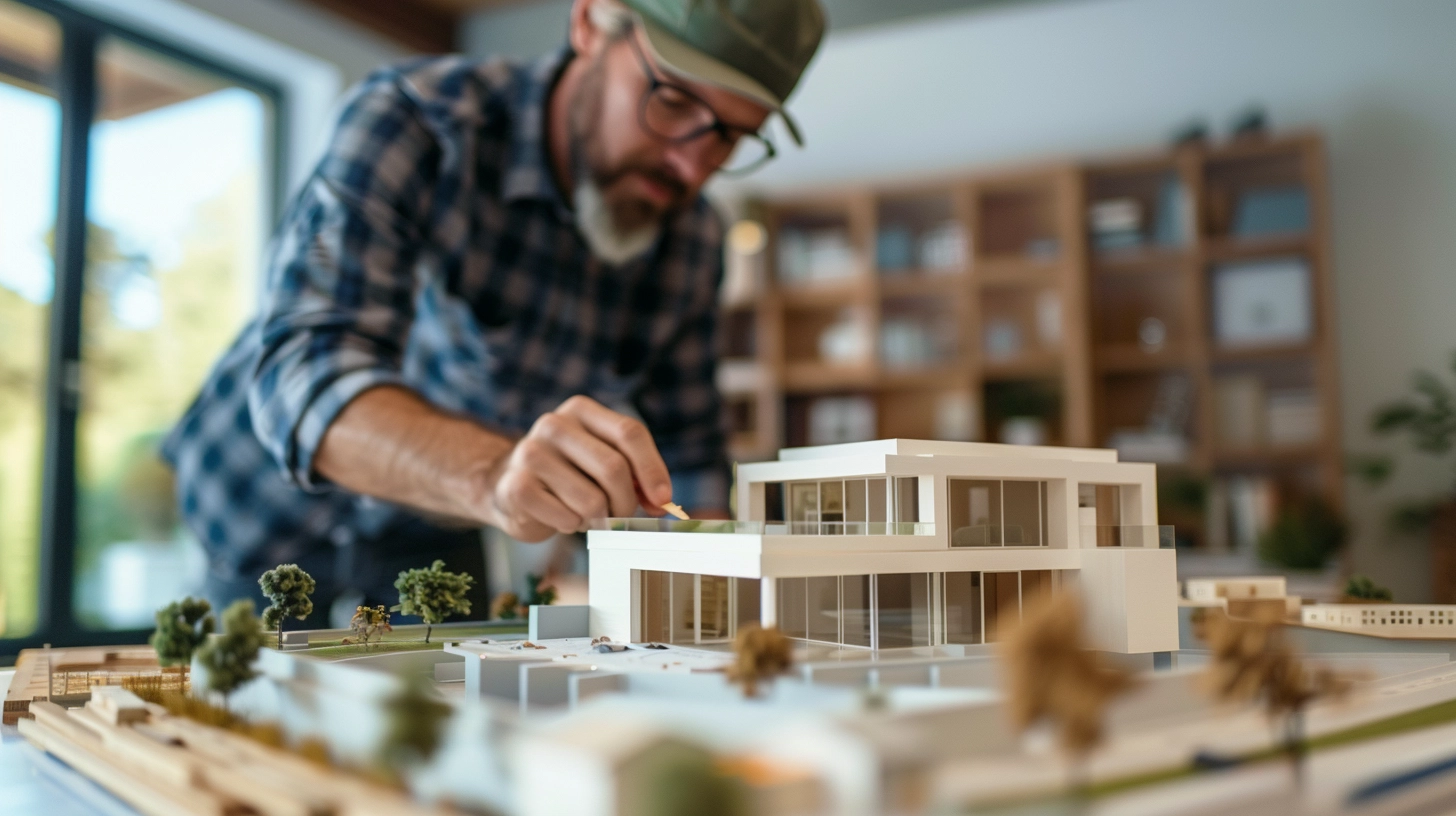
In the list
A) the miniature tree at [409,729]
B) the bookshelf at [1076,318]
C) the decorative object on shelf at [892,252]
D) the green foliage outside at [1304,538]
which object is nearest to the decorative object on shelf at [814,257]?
the bookshelf at [1076,318]

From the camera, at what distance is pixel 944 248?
6707mm

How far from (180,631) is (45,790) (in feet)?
1.04

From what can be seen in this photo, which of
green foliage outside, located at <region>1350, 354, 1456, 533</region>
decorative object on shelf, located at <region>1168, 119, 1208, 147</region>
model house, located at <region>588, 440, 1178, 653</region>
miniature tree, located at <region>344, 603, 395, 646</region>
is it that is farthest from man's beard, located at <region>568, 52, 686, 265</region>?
green foliage outside, located at <region>1350, 354, 1456, 533</region>

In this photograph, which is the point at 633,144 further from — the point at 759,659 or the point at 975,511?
the point at 759,659

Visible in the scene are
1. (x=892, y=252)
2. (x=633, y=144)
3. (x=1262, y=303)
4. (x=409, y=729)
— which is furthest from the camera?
(x=892, y=252)

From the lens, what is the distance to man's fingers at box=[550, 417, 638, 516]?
2.26 meters

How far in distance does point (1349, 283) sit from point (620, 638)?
505 cm

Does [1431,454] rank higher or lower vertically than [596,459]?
higher

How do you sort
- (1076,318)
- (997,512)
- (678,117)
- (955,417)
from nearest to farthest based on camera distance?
(997,512), (678,117), (1076,318), (955,417)

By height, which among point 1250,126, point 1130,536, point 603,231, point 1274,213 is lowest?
point 1130,536

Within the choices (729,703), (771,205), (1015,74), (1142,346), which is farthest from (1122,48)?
(729,703)

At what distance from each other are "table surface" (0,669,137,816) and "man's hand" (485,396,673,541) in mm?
929

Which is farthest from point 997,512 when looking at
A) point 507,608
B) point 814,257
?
point 814,257

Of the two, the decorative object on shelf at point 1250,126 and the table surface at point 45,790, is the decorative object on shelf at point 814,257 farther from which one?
the table surface at point 45,790
